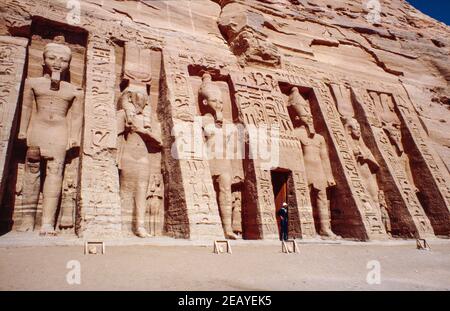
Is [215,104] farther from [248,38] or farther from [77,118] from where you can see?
[77,118]

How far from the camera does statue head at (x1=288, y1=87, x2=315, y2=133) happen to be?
1063 centimetres

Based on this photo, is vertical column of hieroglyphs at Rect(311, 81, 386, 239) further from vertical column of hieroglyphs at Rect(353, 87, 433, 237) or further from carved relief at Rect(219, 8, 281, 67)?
carved relief at Rect(219, 8, 281, 67)

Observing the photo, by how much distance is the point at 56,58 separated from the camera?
767cm

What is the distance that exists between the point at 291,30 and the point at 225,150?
6.33 m

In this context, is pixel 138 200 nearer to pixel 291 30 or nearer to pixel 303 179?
pixel 303 179

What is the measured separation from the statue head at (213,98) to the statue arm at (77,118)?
305 cm

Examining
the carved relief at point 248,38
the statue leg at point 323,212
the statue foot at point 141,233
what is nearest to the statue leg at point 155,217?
the statue foot at point 141,233

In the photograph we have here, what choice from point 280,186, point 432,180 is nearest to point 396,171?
point 432,180

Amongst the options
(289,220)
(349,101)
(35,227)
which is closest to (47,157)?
(35,227)

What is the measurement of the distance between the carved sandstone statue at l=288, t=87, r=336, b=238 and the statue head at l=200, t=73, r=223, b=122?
8.48ft

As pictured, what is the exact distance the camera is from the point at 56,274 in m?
3.69

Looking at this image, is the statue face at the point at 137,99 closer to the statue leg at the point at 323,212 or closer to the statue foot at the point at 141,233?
the statue foot at the point at 141,233

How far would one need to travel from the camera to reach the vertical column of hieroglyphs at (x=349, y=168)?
9325 millimetres

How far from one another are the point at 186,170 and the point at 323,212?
14.4ft
